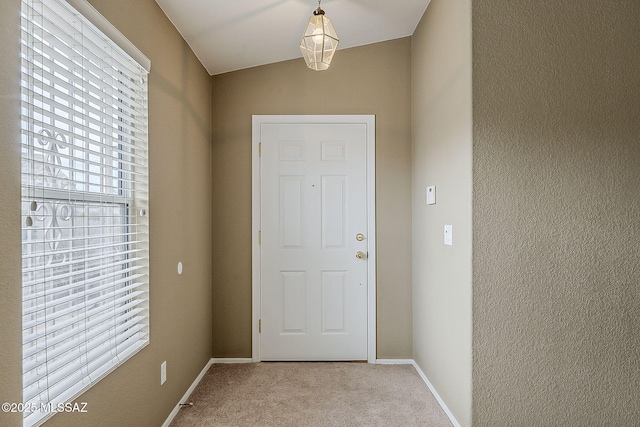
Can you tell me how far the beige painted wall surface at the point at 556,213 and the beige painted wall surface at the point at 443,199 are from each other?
84 millimetres

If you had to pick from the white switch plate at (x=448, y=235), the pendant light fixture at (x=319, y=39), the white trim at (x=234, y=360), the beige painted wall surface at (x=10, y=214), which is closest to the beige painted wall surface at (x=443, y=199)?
the white switch plate at (x=448, y=235)

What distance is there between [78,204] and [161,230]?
68 cm

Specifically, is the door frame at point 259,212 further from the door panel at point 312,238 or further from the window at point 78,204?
the window at point 78,204

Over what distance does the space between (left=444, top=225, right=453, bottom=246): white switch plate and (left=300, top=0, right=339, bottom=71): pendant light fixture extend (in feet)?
3.91

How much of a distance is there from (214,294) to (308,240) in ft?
2.97

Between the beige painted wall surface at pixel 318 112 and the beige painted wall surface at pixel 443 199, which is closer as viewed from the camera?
the beige painted wall surface at pixel 443 199

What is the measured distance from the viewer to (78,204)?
4.80 feet

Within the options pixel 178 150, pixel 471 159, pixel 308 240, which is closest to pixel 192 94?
pixel 178 150

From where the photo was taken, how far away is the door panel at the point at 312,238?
3137 millimetres

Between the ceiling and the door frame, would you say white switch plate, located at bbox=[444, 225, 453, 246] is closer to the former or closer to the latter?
the door frame

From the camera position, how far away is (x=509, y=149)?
192 cm

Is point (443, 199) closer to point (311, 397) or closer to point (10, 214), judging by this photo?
point (311, 397)

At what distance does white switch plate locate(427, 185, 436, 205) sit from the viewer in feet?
8.25

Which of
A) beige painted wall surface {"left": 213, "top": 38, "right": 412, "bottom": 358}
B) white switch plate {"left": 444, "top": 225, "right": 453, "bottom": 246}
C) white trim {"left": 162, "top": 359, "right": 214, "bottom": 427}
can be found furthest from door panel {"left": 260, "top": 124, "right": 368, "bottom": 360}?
white switch plate {"left": 444, "top": 225, "right": 453, "bottom": 246}
